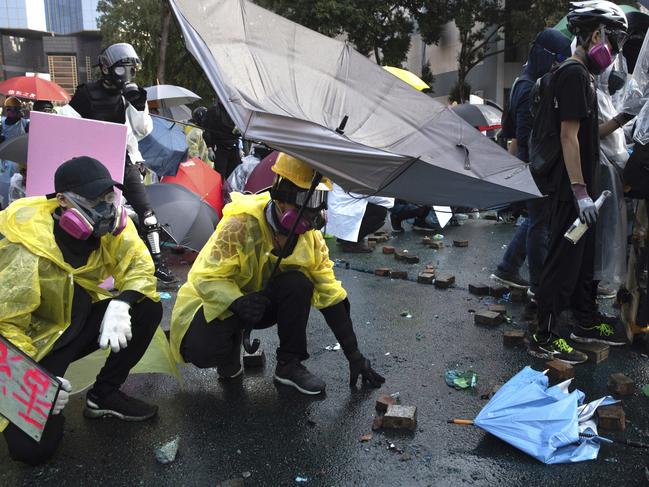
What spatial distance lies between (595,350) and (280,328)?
1.99 metres

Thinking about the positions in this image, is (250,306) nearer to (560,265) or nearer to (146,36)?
(560,265)

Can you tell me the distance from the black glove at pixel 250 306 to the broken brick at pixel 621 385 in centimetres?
194

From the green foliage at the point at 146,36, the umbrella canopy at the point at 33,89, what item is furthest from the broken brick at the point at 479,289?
the green foliage at the point at 146,36

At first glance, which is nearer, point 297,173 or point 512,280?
point 297,173

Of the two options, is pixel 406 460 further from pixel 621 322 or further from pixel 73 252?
pixel 621 322

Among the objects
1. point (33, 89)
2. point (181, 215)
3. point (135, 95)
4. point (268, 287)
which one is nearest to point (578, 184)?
point (268, 287)

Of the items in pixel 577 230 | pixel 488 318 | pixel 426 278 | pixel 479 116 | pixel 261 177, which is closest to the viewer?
pixel 577 230

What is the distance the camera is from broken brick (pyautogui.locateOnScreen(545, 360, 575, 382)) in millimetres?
3266

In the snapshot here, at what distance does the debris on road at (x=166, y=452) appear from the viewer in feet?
8.45

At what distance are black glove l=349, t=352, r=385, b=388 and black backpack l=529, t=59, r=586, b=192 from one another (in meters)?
1.55

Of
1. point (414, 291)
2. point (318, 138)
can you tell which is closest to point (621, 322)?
point (414, 291)

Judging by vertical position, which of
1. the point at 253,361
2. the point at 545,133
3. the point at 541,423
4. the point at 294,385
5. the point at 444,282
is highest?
the point at 545,133

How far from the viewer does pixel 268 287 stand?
3.06 metres

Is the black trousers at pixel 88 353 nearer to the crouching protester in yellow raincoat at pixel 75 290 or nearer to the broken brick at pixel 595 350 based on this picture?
the crouching protester in yellow raincoat at pixel 75 290
